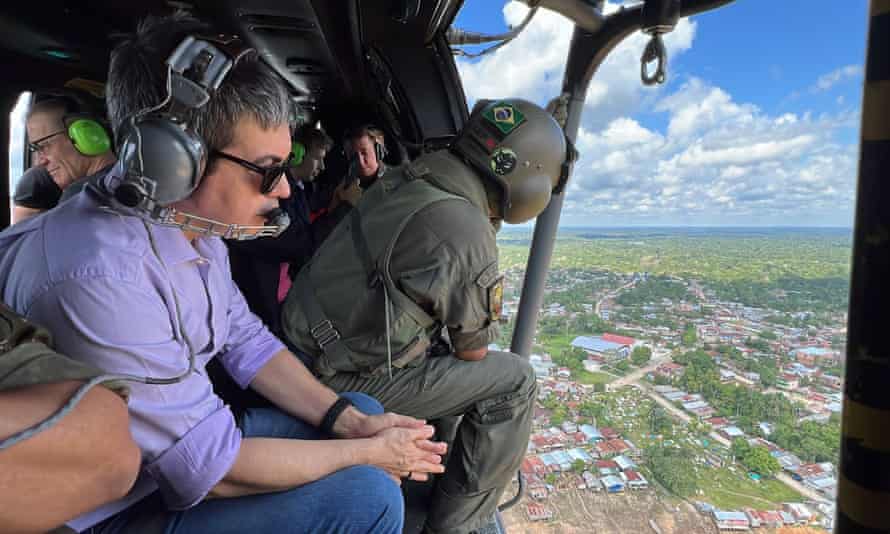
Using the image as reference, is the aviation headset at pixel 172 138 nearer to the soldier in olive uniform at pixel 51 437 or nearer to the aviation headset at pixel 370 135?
the soldier in olive uniform at pixel 51 437

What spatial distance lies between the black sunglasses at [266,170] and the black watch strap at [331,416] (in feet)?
1.87

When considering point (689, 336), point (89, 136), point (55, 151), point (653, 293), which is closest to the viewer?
point (89, 136)

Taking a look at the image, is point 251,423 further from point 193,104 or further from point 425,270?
point 193,104

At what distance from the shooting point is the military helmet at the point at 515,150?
172 centimetres

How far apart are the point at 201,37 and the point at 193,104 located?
124 millimetres

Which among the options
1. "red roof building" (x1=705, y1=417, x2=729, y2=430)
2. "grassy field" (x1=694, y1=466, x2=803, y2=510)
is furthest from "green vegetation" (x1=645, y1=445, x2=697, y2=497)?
"red roof building" (x1=705, y1=417, x2=729, y2=430)

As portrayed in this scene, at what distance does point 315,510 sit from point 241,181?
2.06 feet

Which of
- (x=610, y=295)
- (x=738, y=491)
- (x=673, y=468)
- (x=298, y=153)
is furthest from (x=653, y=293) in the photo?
(x=298, y=153)

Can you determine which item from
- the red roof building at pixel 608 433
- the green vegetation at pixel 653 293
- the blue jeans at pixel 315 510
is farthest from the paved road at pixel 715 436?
the blue jeans at pixel 315 510

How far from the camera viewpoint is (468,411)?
179 cm

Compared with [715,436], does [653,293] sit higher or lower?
higher

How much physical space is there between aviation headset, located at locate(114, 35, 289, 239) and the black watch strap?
0.58 m

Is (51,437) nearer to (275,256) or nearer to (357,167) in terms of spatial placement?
(275,256)

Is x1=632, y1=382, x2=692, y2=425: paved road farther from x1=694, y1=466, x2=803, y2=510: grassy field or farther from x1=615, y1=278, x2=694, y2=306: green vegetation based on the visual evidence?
x1=615, y1=278, x2=694, y2=306: green vegetation
